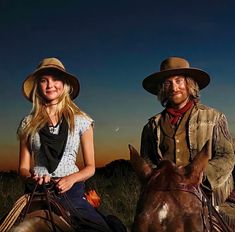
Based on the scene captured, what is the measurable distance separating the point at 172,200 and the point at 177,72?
2.56m

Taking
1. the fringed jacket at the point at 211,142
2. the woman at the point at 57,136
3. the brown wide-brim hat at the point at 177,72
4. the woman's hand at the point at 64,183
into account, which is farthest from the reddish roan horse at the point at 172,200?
the brown wide-brim hat at the point at 177,72

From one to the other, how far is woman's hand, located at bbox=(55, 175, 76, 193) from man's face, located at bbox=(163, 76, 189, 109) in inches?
58.7

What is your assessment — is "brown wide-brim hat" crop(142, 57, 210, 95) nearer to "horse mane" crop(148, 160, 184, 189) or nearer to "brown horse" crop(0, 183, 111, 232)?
"brown horse" crop(0, 183, 111, 232)

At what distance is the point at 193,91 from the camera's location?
19.6ft

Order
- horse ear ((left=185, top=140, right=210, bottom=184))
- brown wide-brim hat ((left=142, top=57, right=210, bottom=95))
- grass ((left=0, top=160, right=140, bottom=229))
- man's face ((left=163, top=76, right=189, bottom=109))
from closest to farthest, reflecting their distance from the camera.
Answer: horse ear ((left=185, top=140, right=210, bottom=184))
man's face ((left=163, top=76, right=189, bottom=109))
brown wide-brim hat ((left=142, top=57, right=210, bottom=95))
grass ((left=0, top=160, right=140, bottom=229))

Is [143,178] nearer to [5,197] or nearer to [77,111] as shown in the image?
[77,111]

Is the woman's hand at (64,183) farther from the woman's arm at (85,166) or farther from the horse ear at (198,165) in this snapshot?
the horse ear at (198,165)

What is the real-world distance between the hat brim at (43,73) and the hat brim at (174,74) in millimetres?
Answer: 956

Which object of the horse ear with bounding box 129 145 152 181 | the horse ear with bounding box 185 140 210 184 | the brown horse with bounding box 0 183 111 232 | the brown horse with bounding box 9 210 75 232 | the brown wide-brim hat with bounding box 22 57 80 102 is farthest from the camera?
the brown wide-brim hat with bounding box 22 57 80 102

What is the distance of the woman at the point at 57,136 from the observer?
→ 530 centimetres

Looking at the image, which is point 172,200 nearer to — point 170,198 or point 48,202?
point 170,198

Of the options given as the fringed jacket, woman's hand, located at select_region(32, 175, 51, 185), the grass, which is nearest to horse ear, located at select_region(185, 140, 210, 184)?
the fringed jacket

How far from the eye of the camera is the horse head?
364 centimetres

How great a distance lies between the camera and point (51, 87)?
5.66 m
